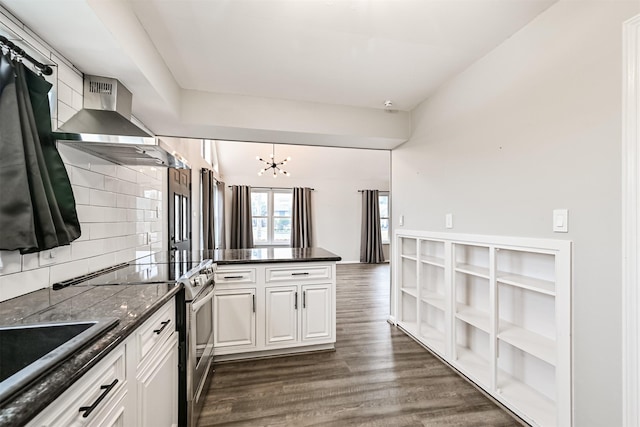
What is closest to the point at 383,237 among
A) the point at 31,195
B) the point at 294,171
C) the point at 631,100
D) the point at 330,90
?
the point at 294,171

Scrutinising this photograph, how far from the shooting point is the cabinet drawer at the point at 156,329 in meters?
1.23

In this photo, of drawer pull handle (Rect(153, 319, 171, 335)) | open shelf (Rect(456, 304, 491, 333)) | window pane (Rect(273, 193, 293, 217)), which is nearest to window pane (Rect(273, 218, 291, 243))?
window pane (Rect(273, 193, 293, 217))

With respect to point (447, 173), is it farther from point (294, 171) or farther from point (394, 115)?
point (294, 171)

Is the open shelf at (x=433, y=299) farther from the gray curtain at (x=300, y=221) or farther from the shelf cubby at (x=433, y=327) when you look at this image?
the gray curtain at (x=300, y=221)

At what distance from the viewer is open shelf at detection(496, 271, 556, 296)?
1.76 meters

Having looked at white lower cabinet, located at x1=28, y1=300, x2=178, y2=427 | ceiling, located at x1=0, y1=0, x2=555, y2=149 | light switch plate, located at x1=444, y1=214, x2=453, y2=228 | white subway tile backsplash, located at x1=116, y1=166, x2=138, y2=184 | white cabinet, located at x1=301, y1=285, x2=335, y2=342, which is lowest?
white cabinet, located at x1=301, y1=285, x2=335, y2=342

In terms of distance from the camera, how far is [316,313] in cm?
284

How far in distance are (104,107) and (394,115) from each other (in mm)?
2613

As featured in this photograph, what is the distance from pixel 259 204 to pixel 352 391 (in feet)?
21.6

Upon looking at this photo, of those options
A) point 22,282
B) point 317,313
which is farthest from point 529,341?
point 22,282

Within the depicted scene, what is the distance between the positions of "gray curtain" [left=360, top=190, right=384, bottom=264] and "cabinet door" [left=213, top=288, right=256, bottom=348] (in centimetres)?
611

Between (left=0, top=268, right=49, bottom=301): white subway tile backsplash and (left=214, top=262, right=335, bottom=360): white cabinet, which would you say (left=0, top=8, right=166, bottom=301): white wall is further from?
(left=214, top=262, right=335, bottom=360): white cabinet

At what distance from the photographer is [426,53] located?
219 cm

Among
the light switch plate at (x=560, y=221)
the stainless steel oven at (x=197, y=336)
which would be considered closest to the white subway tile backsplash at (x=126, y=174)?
the stainless steel oven at (x=197, y=336)
